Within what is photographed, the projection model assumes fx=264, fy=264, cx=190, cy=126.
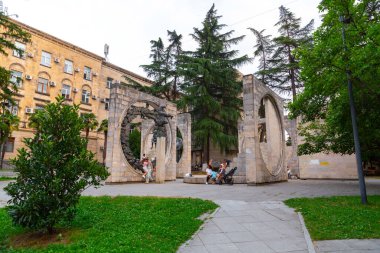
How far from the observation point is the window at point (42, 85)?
33844 millimetres

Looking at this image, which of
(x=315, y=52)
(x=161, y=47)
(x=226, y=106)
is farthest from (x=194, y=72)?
(x=315, y=52)

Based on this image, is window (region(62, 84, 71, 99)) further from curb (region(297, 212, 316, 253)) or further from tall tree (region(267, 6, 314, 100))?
curb (region(297, 212, 316, 253))

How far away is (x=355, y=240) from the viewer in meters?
4.73

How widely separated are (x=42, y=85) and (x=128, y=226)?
3464 centimetres

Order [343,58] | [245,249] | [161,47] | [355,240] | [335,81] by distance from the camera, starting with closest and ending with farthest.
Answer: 1. [245,249]
2. [355,240]
3. [343,58]
4. [335,81]
5. [161,47]

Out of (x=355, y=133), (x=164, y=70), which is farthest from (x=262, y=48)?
(x=355, y=133)

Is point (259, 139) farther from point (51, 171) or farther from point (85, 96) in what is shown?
point (85, 96)

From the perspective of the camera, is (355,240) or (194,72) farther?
(194,72)

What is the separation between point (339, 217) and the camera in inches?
237

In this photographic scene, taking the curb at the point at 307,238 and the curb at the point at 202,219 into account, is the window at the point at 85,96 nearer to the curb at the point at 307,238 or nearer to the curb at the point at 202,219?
the curb at the point at 202,219

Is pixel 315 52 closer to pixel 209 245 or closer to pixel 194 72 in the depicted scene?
pixel 209 245

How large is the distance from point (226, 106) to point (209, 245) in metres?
27.3

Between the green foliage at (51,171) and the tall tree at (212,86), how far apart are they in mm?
23134

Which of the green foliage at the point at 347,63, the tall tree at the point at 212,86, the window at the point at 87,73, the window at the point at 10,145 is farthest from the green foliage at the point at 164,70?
the green foliage at the point at 347,63
